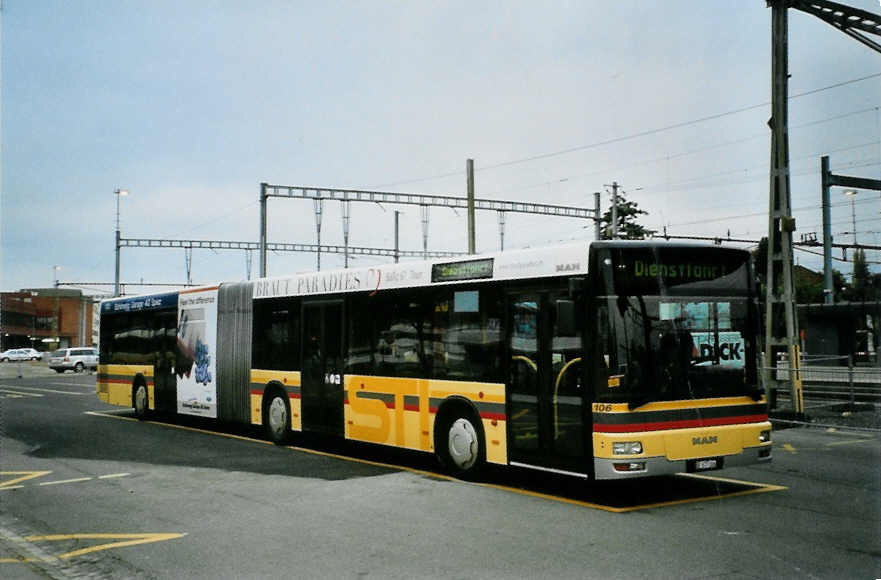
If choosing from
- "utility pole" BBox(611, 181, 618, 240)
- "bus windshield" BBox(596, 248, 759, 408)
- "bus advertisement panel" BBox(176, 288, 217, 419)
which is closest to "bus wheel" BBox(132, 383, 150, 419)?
"bus advertisement panel" BBox(176, 288, 217, 419)

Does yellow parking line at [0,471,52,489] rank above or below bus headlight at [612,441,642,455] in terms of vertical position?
below

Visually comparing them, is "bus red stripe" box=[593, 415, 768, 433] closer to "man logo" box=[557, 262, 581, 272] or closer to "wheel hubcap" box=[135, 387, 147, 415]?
"man logo" box=[557, 262, 581, 272]

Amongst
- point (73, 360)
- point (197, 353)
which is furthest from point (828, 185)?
point (73, 360)

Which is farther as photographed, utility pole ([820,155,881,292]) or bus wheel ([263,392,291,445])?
utility pole ([820,155,881,292])

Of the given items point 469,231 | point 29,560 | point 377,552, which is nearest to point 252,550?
point 377,552

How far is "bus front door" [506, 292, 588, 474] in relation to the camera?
9.51 metres

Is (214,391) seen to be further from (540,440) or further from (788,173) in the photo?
(788,173)

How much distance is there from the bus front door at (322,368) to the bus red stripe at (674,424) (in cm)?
597

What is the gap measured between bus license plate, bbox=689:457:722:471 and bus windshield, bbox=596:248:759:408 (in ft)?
2.28

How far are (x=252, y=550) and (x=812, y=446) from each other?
35.5 feet

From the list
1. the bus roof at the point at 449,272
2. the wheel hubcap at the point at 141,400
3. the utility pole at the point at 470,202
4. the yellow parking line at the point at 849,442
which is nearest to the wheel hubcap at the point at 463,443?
the bus roof at the point at 449,272

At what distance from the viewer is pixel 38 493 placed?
1077cm

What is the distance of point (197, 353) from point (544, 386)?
10.9 m

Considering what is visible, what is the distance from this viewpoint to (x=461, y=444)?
1141cm
